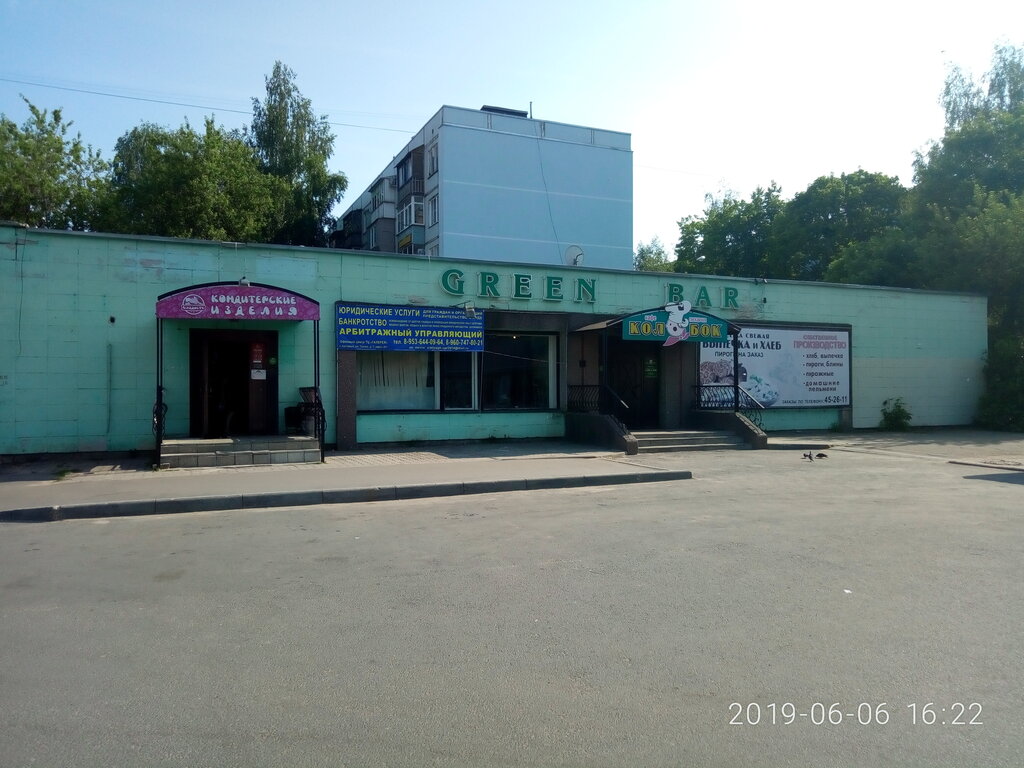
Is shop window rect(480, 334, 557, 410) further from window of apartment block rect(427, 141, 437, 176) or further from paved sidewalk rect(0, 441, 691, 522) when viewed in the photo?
window of apartment block rect(427, 141, 437, 176)

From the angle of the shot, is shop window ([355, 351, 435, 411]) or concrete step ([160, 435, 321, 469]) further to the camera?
shop window ([355, 351, 435, 411])

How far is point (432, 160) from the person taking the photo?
42.4 m

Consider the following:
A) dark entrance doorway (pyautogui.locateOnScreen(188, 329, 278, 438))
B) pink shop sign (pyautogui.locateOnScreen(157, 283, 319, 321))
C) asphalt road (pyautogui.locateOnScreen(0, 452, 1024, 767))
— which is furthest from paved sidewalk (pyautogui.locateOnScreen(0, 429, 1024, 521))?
pink shop sign (pyautogui.locateOnScreen(157, 283, 319, 321))

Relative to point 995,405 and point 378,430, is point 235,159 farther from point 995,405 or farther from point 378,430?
point 995,405

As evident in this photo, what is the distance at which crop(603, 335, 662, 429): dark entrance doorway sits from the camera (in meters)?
21.2

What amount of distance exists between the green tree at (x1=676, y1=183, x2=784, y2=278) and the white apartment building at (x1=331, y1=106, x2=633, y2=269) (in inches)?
378

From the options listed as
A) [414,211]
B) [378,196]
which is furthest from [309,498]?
[378,196]

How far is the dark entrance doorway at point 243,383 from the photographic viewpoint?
55.4 feet

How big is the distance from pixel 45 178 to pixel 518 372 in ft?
76.2

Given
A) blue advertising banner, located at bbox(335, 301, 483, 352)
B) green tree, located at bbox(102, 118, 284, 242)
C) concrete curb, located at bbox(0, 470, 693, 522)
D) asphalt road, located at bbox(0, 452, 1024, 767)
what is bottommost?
asphalt road, located at bbox(0, 452, 1024, 767)

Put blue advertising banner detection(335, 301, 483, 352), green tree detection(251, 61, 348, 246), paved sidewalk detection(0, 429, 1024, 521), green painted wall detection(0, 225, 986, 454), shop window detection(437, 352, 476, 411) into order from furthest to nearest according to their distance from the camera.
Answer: green tree detection(251, 61, 348, 246), shop window detection(437, 352, 476, 411), blue advertising banner detection(335, 301, 483, 352), green painted wall detection(0, 225, 986, 454), paved sidewalk detection(0, 429, 1024, 521)

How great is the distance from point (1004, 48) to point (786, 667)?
40961mm

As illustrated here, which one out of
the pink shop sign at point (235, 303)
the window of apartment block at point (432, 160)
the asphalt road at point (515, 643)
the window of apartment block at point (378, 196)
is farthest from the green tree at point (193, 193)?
the asphalt road at point (515, 643)

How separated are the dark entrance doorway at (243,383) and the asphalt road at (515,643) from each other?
7.73 meters
